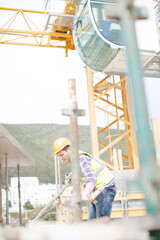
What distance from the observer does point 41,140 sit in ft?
330

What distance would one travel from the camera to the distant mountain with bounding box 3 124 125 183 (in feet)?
267

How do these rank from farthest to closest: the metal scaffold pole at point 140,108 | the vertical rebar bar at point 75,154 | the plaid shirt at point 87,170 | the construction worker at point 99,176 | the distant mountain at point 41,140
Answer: the distant mountain at point 41,140, the construction worker at point 99,176, the plaid shirt at point 87,170, the vertical rebar bar at point 75,154, the metal scaffold pole at point 140,108

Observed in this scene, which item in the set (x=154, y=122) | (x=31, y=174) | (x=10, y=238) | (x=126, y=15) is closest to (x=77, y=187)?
(x=10, y=238)

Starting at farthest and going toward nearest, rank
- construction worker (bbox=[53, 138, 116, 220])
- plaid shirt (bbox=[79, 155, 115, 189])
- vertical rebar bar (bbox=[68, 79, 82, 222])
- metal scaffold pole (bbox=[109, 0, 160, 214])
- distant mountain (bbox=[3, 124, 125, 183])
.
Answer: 1. distant mountain (bbox=[3, 124, 125, 183])
2. construction worker (bbox=[53, 138, 116, 220])
3. plaid shirt (bbox=[79, 155, 115, 189])
4. vertical rebar bar (bbox=[68, 79, 82, 222])
5. metal scaffold pole (bbox=[109, 0, 160, 214])

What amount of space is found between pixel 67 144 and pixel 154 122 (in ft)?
14.9

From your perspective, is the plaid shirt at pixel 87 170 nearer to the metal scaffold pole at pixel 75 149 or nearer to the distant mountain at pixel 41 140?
the metal scaffold pole at pixel 75 149

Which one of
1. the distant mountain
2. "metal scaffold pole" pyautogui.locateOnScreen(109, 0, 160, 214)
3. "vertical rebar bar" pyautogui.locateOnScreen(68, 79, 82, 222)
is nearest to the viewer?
"metal scaffold pole" pyautogui.locateOnScreen(109, 0, 160, 214)

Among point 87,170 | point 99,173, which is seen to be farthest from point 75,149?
point 99,173

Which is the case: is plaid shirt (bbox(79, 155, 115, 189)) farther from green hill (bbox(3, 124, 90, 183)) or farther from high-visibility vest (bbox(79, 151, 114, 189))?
green hill (bbox(3, 124, 90, 183))

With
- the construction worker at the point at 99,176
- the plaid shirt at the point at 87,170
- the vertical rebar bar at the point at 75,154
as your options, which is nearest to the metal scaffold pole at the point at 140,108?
the vertical rebar bar at the point at 75,154

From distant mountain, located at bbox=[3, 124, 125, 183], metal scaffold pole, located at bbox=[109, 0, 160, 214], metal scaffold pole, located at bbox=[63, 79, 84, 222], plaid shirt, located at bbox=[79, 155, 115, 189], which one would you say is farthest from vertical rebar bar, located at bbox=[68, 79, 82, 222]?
distant mountain, located at bbox=[3, 124, 125, 183]

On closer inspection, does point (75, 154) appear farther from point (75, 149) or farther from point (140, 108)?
point (140, 108)

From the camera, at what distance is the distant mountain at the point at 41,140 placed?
267 feet

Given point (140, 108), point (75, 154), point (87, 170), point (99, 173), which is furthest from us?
point (99, 173)
